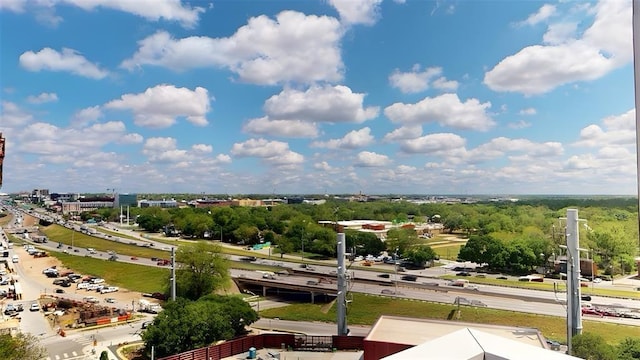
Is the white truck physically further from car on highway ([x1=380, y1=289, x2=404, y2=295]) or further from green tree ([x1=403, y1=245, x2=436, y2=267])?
green tree ([x1=403, y1=245, x2=436, y2=267])

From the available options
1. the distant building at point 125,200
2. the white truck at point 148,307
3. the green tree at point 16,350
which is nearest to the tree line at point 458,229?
the white truck at point 148,307

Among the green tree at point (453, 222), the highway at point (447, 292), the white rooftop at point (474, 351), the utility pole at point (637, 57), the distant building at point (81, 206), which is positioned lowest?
the highway at point (447, 292)

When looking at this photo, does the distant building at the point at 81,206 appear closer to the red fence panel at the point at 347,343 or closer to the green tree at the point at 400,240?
the green tree at the point at 400,240

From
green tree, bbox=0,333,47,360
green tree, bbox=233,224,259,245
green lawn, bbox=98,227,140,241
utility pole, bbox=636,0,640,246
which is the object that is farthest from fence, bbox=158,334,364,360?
green lawn, bbox=98,227,140,241

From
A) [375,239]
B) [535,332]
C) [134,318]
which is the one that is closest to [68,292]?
[134,318]

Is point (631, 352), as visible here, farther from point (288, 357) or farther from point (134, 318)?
point (134, 318)

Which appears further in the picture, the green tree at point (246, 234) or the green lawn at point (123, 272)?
the green tree at point (246, 234)

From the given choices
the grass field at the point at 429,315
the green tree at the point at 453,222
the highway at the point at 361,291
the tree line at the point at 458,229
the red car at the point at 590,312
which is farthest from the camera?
the green tree at the point at 453,222

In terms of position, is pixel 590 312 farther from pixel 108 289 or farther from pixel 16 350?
pixel 108 289
